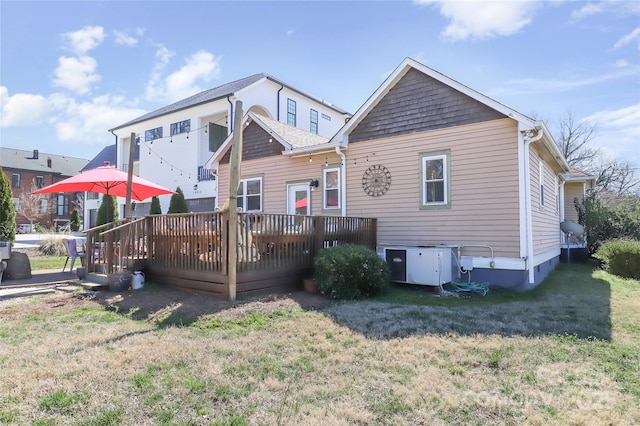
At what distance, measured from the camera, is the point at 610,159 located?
30359 mm

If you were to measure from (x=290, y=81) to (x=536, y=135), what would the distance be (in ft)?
63.7

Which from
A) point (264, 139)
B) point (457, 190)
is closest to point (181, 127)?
point (264, 139)

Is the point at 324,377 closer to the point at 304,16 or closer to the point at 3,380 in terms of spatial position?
the point at 3,380

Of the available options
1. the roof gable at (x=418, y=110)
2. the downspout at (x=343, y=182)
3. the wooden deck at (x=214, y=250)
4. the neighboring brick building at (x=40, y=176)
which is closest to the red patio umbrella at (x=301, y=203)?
the downspout at (x=343, y=182)

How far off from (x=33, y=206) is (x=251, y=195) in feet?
99.3

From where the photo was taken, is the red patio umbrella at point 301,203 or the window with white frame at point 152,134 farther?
the window with white frame at point 152,134

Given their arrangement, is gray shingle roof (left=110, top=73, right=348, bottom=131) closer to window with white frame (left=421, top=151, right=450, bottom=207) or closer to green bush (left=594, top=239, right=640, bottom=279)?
window with white frame (left=421, top=151, right=450, bottom=207)

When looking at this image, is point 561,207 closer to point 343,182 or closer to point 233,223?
point 343,182

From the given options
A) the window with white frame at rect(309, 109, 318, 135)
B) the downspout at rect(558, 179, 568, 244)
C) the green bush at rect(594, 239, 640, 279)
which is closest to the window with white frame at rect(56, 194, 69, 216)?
the window with white frame at rect(309, 109, 318, 135)

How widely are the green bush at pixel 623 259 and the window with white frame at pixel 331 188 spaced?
823 cm

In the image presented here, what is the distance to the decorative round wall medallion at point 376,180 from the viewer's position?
9852mm

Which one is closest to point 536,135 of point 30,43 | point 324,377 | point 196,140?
point 324,377

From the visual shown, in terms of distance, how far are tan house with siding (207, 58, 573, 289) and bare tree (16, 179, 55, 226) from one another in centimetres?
2993

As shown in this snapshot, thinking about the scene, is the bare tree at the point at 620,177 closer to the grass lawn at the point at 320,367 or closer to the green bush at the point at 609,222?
the green bush at the point at 609,222
